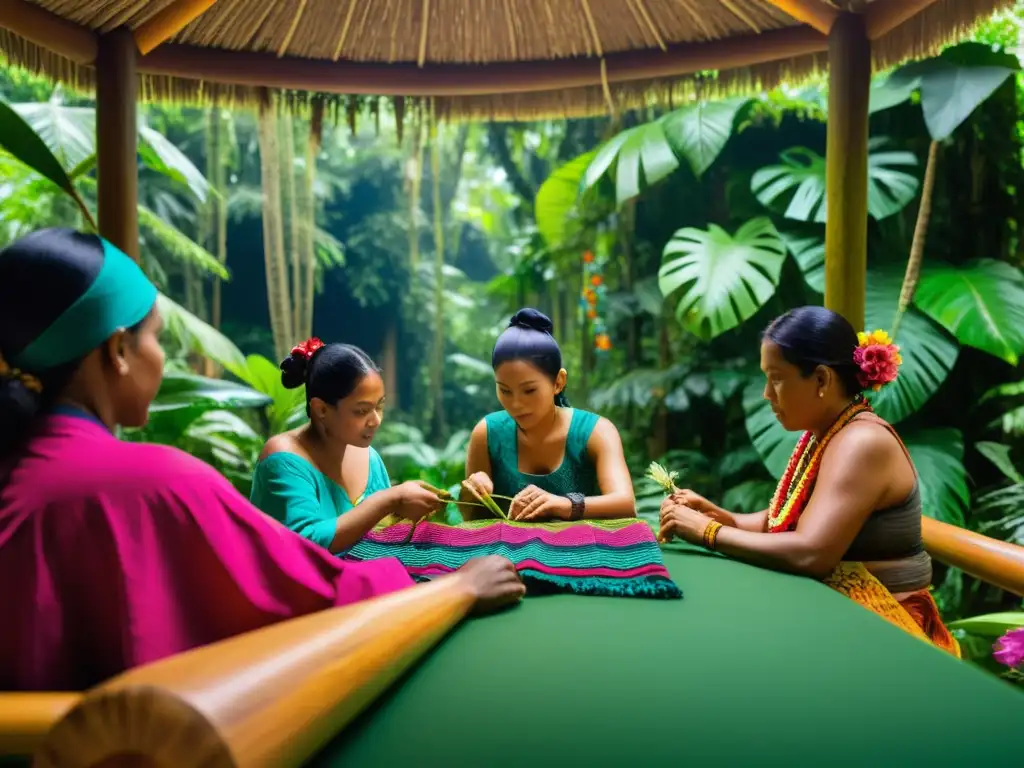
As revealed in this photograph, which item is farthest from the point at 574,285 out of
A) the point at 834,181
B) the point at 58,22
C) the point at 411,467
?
the point at 58,22

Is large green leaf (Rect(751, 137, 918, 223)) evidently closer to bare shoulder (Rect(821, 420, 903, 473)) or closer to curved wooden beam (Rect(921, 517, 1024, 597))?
curved wooden beam (Rect(921, 517, 1024, 597))

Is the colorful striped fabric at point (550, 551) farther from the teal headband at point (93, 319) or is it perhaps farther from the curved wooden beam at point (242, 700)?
the teal headband at point (93, 319)

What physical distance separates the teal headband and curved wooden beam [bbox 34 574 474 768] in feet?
1.57

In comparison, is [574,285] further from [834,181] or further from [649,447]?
[834,181]

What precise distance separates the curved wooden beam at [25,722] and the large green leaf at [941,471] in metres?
3.64

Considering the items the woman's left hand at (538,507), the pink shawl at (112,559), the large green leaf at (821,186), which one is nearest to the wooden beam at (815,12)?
the large green leaf at (821,186)

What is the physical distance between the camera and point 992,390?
13.3ft

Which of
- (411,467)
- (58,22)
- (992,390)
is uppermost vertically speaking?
(58,22)

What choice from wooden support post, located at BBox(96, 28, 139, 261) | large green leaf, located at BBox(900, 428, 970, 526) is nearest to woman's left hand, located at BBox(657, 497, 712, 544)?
wooden support post, located at BBox(96, 28, 139, 261)

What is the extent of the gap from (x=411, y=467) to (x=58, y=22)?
431 cm

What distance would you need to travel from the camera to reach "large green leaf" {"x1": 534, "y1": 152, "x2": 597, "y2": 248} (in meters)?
5.92

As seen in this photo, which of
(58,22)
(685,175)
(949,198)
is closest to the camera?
(58,22)

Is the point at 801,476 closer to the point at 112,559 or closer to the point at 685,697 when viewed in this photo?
the point at 685,697

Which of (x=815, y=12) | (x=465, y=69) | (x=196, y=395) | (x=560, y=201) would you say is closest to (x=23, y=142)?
(x=196, y=395)
